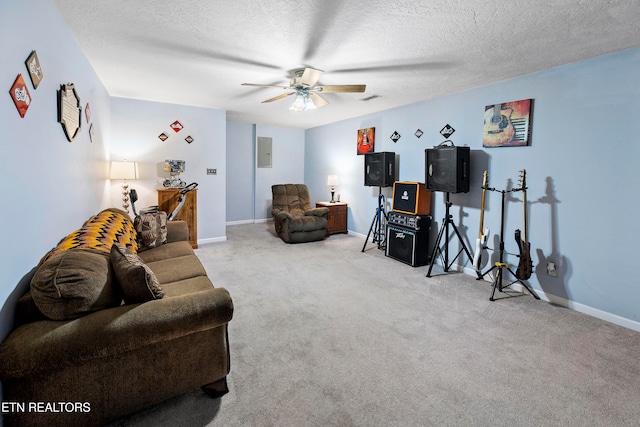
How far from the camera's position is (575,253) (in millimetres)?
2918

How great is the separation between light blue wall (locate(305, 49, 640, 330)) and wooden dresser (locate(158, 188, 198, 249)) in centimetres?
369

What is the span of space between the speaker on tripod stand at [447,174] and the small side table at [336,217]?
7.60ft

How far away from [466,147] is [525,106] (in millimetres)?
706

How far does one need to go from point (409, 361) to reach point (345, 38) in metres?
2.46

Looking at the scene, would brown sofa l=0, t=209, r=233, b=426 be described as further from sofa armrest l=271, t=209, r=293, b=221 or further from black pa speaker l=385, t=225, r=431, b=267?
sofa armrest l=271, t=209, r=293, b=221

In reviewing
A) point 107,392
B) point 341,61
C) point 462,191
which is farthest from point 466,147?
point 107,392

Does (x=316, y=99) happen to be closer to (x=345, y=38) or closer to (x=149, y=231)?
(x=345, y=38)

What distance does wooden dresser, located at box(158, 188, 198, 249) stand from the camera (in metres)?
4.75

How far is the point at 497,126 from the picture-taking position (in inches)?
138

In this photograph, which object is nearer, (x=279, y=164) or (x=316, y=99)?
(x=316, y=99)

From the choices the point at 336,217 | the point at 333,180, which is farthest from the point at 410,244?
the point at 333,180

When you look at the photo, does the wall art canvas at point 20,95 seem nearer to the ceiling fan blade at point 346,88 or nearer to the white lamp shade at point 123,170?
the ceiling fan blade at point 346,88

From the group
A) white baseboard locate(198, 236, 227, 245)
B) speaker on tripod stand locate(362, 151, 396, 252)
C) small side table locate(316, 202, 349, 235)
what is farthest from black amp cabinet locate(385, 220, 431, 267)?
white baseboard locate(198, 236, 227, 245)

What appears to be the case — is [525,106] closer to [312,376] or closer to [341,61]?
[341,61]
